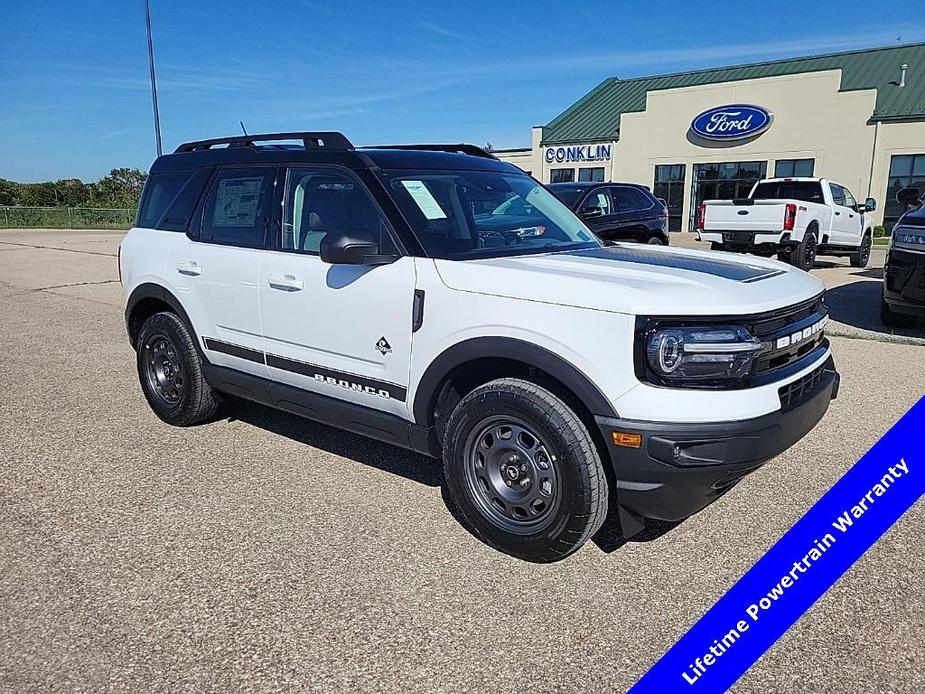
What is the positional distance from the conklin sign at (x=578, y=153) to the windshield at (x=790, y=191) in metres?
19.7

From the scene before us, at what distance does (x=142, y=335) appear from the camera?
17.0ft

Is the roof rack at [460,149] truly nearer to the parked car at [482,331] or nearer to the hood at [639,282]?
the parked car at [482,331]

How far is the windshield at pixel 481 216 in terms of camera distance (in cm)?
368

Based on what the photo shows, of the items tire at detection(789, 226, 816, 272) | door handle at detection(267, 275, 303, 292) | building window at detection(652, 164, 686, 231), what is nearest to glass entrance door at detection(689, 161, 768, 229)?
building window at detection(652, 164, 686, 231)

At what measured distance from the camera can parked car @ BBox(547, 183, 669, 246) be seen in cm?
1169

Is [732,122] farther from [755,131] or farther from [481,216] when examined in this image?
[481,216]

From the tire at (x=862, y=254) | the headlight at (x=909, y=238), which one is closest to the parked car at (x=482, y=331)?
the headlight at (x=909, y=238)

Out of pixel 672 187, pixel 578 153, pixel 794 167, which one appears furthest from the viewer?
pixel 578 153

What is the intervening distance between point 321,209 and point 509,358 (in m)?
1.58

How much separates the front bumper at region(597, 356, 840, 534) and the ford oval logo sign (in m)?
30.8

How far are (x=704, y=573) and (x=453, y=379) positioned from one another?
55.2 inches

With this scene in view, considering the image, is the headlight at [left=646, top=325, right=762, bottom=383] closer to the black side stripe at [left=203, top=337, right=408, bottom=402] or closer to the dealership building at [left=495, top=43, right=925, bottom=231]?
the black side stripe at [left=203, top=337, right=408, bottom=402]

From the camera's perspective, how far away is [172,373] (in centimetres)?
508

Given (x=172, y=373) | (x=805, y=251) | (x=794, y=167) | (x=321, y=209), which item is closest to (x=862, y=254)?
(x=805, y=251)
